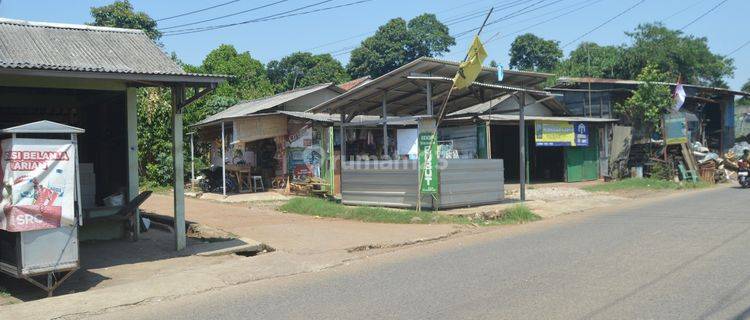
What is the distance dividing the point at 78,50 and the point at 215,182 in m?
12.1

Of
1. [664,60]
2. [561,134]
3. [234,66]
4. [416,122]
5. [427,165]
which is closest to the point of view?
[427,165]

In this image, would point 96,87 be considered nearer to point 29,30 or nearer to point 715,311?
point 29,30

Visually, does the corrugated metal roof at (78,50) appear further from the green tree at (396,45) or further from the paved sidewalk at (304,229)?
the green tree at (396,45)

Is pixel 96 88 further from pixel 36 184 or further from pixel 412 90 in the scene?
pixel 412 90

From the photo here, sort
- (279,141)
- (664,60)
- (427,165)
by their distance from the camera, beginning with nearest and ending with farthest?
(427,165), (279,141), (664,60)

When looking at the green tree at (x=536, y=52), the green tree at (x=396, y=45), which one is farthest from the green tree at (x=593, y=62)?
the green tree at (x=396, y=45)

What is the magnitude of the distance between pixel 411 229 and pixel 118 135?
20.8ft

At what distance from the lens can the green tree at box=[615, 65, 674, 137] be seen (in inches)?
971

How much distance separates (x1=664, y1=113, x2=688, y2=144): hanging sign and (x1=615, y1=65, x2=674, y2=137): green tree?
1.25 ft

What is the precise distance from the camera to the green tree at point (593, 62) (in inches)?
1579

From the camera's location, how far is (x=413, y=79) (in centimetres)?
1481

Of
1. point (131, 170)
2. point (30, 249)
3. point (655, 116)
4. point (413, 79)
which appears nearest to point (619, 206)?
point (413, 79)

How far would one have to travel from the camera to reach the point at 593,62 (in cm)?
4694

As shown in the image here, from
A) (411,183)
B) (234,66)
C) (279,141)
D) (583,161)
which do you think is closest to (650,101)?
(583,161)
